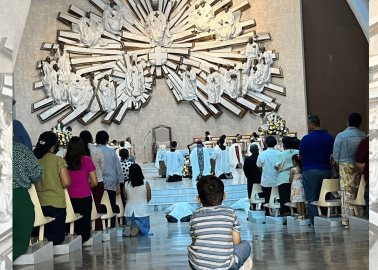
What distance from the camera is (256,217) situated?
11.3 m

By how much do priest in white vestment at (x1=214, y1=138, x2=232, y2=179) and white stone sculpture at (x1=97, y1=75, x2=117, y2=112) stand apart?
3686 millimetres

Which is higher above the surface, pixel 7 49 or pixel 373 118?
pixel 7 49

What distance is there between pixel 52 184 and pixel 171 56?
14.5 m

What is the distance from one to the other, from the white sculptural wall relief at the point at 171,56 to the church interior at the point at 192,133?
37 millimetres

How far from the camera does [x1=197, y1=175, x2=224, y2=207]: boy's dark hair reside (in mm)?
4477

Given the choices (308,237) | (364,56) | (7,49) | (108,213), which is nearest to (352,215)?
(308,237)

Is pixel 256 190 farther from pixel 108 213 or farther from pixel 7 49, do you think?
pixel 7 49

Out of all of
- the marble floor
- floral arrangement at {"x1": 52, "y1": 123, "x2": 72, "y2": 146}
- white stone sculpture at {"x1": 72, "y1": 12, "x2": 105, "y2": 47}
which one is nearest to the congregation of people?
the marble floor

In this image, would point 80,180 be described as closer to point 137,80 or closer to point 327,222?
point 327,222

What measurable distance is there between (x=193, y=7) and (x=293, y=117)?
3915 millimetres

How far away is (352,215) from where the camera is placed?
8562 mm

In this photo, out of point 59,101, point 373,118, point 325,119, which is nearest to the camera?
point 373,118

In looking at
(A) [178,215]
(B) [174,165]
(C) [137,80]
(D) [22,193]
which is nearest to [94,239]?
(D) [22,193]

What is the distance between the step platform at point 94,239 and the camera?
8491 mm
